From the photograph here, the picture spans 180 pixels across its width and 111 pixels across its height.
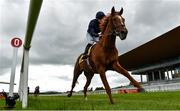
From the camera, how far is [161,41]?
164ft

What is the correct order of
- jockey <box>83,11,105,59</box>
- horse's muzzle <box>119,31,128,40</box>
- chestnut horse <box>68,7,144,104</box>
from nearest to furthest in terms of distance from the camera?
horse's muzzle <box>119,31,128,40</box>
chestnut horse <box>68,7,144,104</box>
jockey <box>83,11,105,59</box>

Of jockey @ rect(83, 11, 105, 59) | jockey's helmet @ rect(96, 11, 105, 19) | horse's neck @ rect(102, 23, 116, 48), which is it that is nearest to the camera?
horse's neck @ rect(102, 23, 116, 48)

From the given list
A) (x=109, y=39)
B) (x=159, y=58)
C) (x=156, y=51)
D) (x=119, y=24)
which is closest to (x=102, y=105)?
(x=109, y=39)

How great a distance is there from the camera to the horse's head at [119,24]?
24.6 ft

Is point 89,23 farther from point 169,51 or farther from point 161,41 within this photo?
point 169,51

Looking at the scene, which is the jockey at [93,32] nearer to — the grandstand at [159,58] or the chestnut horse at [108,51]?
the chestnut horse at [108,51]

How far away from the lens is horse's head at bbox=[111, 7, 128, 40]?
24.6ft

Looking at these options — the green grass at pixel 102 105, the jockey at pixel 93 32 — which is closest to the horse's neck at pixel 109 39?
the green grass at pixel 102 105

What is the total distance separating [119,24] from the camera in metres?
7.80

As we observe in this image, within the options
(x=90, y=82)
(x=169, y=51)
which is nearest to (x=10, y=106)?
(x=90, y=82)

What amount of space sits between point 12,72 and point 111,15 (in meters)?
2.88

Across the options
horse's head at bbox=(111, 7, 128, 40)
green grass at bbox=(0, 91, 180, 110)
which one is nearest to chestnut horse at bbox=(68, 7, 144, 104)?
horse's head at bbox=(111, 7, 128, 40)

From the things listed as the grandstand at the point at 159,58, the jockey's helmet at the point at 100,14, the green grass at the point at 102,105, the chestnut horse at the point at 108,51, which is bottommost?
the green grass at the point at 102,105

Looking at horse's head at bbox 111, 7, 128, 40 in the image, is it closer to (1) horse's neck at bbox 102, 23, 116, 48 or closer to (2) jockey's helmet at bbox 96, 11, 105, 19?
(1) horse's neck at bbox 102, 23, 116, 48
